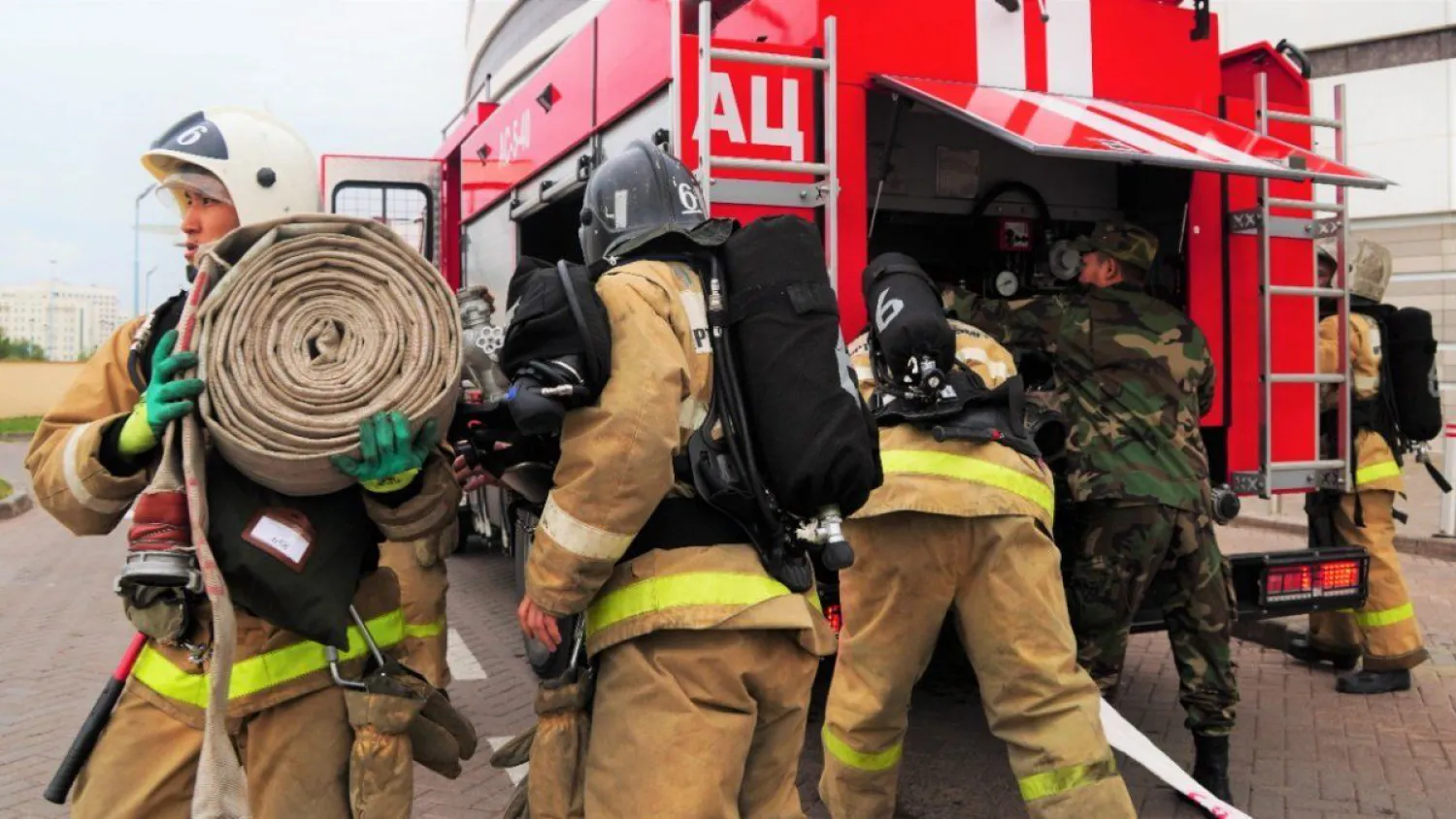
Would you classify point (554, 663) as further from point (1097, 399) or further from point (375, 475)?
point (1097, 399)

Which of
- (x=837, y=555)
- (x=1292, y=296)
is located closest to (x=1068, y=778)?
(x=837, y=555)

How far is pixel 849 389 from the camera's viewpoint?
7.36ft

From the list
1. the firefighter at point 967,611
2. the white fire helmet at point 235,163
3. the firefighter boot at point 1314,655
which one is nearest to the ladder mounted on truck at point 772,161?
the firefighter at point 967,611

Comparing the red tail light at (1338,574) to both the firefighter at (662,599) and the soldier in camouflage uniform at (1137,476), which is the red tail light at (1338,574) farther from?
the firefighter at (662,599)

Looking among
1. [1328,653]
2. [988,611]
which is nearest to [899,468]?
[988,611]

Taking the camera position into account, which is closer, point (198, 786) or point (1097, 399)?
point (198, 786)

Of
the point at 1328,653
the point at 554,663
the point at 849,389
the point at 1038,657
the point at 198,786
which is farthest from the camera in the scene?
the point at 1328,653

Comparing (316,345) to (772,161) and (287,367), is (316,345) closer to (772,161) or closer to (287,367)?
(287,367)

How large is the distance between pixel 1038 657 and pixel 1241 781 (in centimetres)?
154

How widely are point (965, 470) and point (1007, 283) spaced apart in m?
1.99

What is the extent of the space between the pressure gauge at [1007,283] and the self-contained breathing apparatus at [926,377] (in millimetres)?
1710

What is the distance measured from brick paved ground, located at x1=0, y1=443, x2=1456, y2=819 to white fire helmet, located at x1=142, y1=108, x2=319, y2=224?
2.25 m

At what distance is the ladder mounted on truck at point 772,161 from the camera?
3.39m

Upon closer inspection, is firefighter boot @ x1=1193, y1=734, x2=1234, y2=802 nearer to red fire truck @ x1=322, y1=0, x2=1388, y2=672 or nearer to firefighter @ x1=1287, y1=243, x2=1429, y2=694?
red fire truck @ x1=322, y1=0, x2=1388, y2=672
